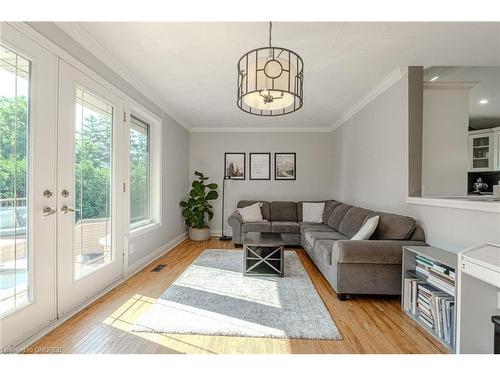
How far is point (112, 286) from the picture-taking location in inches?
105

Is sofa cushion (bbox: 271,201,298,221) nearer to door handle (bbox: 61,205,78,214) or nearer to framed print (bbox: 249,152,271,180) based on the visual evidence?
framed print (bbox: 249,152,271,180)

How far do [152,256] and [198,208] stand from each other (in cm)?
160

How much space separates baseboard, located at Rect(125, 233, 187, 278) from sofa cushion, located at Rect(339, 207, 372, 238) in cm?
286

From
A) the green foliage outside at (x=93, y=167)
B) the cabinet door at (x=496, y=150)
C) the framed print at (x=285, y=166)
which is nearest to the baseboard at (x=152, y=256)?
the green foliage outside at (x=93, y=167)

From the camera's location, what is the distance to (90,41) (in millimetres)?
2217

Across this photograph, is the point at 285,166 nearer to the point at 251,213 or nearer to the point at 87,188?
the point at 251,213

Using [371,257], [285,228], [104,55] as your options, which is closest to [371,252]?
[371,257]

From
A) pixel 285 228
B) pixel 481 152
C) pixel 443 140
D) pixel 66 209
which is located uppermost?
pixel 481 152

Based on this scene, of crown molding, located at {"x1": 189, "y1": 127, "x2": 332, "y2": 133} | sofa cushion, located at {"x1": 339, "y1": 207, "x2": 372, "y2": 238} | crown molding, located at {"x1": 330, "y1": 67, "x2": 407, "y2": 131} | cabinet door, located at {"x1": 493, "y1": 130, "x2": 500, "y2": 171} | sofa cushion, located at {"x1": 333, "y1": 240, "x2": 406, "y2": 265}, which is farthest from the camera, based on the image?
crown molding, located at {"x1": 189, "y1": 127, "x2": 332, "y2": 133}

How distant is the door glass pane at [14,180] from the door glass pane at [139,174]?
1.62m

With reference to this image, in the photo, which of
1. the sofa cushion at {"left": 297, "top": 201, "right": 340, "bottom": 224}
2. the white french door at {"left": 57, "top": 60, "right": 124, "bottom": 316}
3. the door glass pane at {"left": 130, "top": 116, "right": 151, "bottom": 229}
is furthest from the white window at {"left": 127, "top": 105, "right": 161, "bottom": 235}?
the sofa cushion at {"left": 297, "top": 201, "right": 340, "bottom": 224}

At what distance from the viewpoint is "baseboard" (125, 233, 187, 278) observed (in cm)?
308

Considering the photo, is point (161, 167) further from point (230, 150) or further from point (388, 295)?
point (388, 295)

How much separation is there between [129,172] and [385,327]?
308 cm
